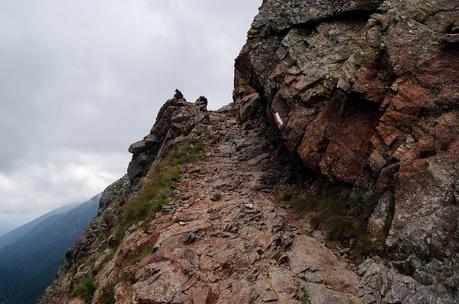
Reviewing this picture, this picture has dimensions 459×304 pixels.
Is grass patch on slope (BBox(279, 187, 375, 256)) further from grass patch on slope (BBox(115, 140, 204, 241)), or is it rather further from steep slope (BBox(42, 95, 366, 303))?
grass patch on slope (BBox(115, 140, 204, 241))

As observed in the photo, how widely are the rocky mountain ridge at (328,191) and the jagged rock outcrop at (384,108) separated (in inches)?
2.1

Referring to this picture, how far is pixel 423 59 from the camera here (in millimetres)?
15930

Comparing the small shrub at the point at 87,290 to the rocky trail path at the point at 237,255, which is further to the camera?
the small shrub at the point at 87,290

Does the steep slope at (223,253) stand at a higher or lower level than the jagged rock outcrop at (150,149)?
lower

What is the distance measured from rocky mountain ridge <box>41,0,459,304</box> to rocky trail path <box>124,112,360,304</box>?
0.20 feet

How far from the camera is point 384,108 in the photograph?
54.7 feet

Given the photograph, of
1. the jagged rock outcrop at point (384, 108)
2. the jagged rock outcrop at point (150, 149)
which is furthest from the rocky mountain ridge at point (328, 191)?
the jagged rock outcrop at point (150, 149)

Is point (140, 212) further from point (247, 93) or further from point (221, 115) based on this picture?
point (247, 93)

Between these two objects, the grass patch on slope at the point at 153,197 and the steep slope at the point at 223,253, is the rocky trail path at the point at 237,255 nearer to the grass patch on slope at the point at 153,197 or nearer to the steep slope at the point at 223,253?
the steep slope at the point at 223,253

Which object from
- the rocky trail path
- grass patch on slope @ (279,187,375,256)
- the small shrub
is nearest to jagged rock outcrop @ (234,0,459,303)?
grass patch on slope @ (279,187,375,256)

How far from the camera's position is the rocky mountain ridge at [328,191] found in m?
13.5

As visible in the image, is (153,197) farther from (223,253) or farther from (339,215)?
(339,215)

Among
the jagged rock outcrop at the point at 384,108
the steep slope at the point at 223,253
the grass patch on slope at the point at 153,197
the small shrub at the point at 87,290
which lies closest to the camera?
the jagged rock outcrop at the point at 384,108

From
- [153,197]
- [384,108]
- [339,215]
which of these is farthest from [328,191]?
[153,197]
